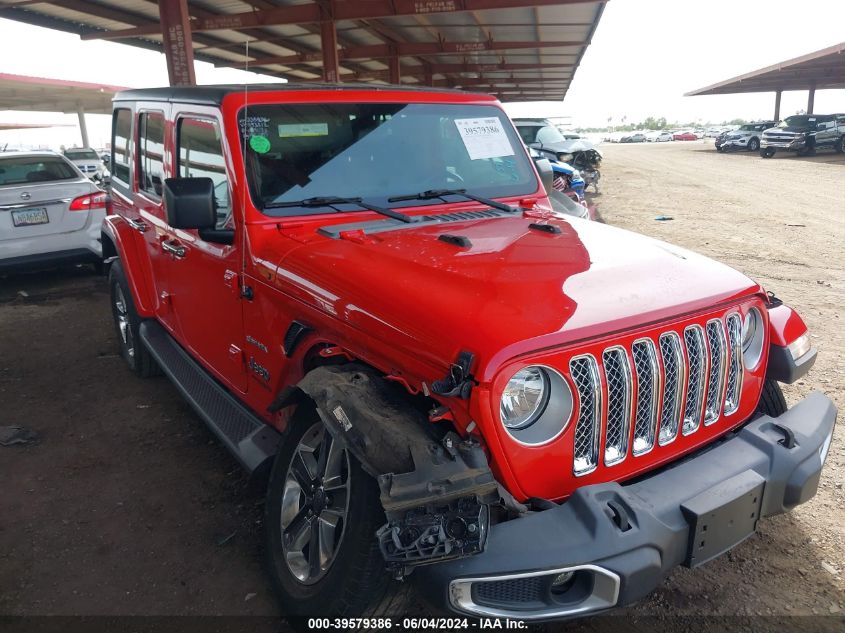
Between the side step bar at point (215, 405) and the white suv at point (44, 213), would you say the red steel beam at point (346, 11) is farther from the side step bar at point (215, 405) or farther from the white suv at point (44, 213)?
the side step bar at point (215, 405)

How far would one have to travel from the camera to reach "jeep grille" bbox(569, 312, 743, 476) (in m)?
2.04

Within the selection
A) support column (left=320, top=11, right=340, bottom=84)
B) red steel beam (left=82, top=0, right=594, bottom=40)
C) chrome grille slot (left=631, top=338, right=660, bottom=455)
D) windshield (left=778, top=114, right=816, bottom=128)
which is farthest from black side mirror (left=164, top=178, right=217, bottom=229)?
windshield (left=778, top=114, right=816, bottom=128)

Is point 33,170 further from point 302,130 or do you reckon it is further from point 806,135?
point 806,135

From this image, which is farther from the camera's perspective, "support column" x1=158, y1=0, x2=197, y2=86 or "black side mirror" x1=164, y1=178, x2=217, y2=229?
"support column" x1=158, y1=0, x2=197, y2=86

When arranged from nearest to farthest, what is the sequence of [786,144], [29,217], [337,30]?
[29,217] < [337,30] < [786,144]

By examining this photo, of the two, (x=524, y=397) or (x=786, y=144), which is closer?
(x=524, y=397)

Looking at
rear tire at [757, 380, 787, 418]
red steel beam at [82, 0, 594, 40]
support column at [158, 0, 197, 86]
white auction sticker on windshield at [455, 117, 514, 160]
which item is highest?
red steel beam at [82, 0, 594, 40]

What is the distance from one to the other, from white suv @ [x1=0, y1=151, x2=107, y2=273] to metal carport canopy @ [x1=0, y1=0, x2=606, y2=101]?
2976mm

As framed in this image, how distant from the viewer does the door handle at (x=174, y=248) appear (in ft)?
12.0

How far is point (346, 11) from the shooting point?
11586 millimetres

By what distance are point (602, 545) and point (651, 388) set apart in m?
0.59

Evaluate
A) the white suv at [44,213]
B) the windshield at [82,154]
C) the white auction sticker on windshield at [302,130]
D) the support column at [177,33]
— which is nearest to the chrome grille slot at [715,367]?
the white auction sticker on windshield at [302,130]

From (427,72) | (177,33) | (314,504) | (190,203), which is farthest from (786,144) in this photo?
(314,504)

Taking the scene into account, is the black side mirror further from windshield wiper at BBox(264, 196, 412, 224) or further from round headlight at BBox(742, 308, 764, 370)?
round headlight at BBox(742, 308, 764, 370)
